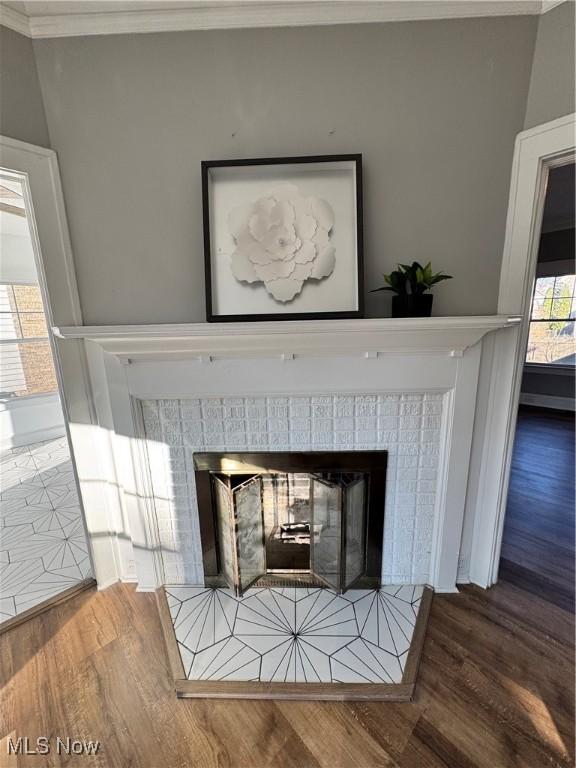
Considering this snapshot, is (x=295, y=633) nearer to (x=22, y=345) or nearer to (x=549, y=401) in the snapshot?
(x=22, y=345)

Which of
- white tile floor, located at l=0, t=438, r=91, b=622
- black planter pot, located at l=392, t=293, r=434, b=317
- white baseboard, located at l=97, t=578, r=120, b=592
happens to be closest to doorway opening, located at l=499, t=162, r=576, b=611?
black planter pot, located at l=392, t=293, r=434, b=317

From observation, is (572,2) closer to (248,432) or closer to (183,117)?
(183,117)

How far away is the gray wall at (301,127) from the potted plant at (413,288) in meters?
0.12

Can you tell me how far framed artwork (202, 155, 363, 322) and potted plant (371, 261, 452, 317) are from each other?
142 mm

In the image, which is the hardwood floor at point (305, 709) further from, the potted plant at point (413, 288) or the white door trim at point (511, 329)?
the potted plant at point (413, 288)

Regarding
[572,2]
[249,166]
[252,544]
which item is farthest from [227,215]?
[252,544]

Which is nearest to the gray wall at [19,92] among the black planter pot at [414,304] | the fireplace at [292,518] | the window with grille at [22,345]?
the fireplace at [292,518]

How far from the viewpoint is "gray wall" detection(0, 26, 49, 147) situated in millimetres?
1201

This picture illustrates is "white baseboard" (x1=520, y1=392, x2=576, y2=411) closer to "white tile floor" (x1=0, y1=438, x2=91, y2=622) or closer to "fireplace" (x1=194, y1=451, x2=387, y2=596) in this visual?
"fireplace" (x1=194, y1=451, x2=387, y2=596)

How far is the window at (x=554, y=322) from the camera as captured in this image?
4.25 m

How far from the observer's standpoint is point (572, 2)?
1111 mm

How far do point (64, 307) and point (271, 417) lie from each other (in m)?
1.04

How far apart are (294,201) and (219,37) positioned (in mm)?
663

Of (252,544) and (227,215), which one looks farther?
(252,544)
